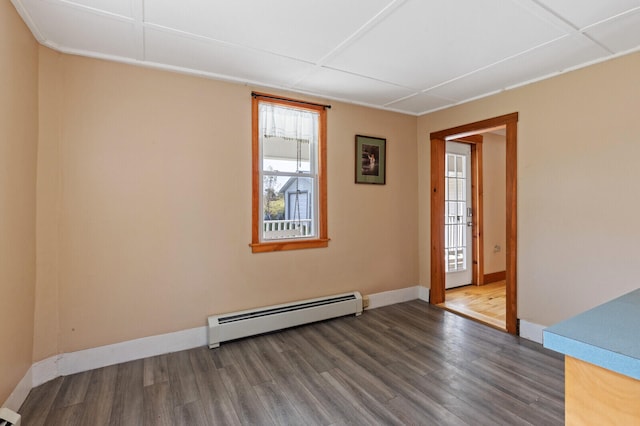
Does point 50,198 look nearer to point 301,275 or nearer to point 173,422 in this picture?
point 173,422

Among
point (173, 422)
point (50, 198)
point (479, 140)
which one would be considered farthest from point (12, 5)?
point (479, 140)

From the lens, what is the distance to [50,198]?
2312 mm

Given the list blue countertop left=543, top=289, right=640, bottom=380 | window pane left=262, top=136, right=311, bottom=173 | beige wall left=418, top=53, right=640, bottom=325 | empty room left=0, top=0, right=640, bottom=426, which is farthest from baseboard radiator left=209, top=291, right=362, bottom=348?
blue countertop left=543, top=289, right=640, bottom=380

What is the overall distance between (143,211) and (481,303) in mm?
4104

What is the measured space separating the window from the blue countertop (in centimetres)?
258

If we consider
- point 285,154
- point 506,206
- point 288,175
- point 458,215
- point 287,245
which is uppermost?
point 285,154

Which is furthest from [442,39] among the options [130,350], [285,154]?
[130,350]

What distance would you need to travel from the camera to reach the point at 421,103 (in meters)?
3.71

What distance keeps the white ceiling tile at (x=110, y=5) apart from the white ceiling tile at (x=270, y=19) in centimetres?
11

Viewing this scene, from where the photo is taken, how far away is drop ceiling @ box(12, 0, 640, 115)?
1.86 meters

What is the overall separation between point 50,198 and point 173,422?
1857 mm

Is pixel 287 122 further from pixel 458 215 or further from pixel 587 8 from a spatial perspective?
pixel 458 215

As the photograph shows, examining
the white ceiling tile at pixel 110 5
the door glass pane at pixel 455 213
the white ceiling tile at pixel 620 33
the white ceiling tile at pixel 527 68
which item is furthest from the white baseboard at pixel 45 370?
the door glass pane at pixel 455 213

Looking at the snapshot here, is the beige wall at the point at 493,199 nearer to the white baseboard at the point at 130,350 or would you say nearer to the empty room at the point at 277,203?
the empty room at the point at 277,203
